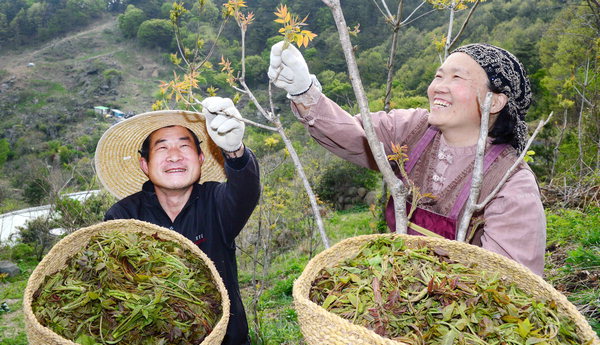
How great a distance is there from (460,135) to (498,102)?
0.20 metres

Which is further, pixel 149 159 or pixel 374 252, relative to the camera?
pixel 149 159

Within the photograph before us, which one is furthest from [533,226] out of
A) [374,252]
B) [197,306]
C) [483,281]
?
[197,306]

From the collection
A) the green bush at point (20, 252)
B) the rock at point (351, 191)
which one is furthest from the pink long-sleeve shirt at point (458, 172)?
the green bush at point (20, 252)

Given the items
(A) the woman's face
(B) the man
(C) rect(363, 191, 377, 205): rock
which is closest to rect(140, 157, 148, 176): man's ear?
(B) the man

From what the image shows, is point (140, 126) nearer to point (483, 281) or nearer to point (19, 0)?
point (483, 281)

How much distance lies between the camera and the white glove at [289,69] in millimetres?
1678

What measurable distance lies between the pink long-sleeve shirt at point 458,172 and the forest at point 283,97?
0.27 metres

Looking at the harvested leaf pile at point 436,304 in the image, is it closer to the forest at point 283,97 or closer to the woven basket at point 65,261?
the woven basket at point 65,261

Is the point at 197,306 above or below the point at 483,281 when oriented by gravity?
below

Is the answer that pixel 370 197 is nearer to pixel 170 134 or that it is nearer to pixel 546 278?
pixel 546 278

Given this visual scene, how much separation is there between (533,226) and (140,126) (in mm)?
1917

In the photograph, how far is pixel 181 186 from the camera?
2.12m

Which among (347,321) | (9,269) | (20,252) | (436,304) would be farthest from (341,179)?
(347,321)

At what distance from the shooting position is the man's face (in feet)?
6.98
